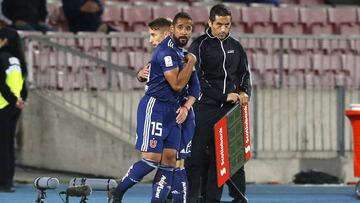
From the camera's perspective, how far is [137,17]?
22625mm

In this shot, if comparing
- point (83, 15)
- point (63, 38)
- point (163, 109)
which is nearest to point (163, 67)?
point (163, 109)

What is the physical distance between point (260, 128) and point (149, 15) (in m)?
2.78

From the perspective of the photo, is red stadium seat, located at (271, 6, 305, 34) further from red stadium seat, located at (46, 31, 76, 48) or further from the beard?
the beard

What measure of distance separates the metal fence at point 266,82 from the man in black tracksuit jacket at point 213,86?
226 inches

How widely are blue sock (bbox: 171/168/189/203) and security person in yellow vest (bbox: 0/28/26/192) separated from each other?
14.2ft

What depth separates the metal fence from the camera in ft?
67.3

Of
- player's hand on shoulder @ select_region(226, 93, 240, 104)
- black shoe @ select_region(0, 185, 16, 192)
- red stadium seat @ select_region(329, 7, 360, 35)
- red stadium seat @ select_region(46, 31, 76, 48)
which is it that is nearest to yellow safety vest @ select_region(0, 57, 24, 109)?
black shoe @ select_region(0, 185, 16, 192)

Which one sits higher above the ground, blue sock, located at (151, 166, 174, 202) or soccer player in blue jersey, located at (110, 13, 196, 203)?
soccer player in blue jersey, located at (110, 13, 196, 203)

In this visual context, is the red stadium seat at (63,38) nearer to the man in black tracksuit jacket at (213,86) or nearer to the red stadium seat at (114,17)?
the red stadium seat at (114,17)

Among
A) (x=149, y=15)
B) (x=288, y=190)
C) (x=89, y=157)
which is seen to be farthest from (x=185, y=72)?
(x=149, y=15)

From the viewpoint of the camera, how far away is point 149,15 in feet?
74.1

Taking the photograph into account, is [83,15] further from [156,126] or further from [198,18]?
[156,126]

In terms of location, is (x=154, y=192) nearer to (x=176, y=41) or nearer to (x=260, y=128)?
(x=176, y=41)

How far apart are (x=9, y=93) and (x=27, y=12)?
15.0 feet
